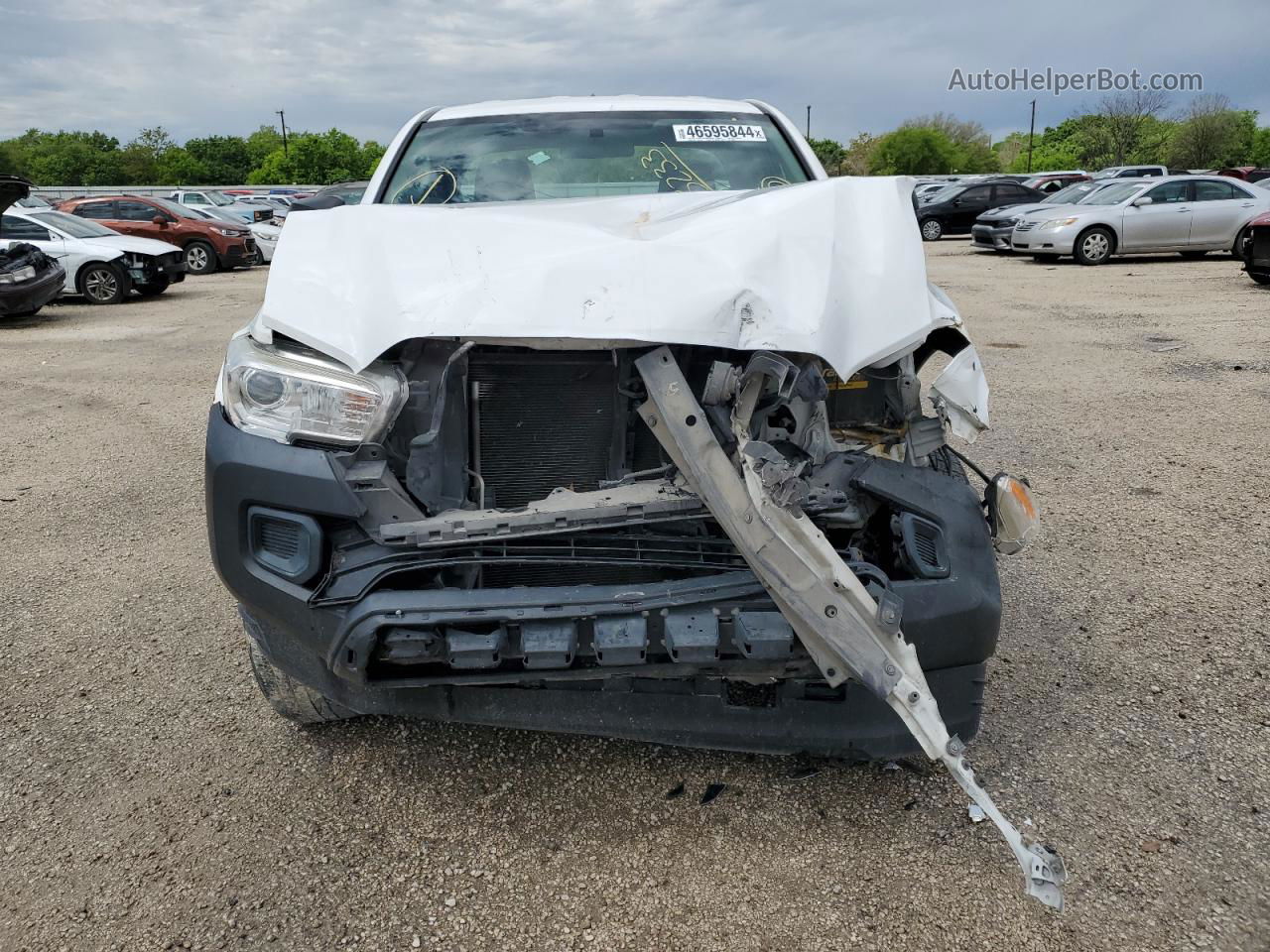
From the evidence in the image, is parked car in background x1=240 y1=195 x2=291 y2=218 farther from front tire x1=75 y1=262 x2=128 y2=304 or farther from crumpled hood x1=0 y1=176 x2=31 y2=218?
crumpled hood x1=0 y1=176 x2=31 y2=218

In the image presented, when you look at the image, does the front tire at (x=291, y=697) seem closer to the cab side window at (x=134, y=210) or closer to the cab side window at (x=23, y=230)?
the cab side window at (x=23, y=230)

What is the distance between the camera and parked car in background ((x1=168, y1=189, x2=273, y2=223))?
74.9ft

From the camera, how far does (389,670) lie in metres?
2.24

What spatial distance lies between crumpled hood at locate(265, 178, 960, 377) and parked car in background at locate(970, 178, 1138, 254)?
17.4 metres

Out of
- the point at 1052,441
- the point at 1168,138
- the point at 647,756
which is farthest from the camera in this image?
the point at 1168,138

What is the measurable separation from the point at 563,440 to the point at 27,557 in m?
3.10

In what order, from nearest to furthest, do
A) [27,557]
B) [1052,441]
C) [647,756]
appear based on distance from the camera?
[647,756] < [27,557] < [1052,441]

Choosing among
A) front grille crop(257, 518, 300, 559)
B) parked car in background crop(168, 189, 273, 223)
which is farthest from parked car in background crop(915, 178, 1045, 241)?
front grille crop(257, 518, 300, 559)

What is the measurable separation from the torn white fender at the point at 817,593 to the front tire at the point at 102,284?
14.2m

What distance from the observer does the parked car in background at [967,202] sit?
23.4 metres

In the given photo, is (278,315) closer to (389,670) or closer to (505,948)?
(389,670)

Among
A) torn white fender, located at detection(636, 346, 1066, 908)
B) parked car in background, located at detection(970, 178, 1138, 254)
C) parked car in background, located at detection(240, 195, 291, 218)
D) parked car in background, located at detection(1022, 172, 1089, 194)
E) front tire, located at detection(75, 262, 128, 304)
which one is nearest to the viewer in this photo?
torn white fender, located at detection(636, 346, 1066, 908)

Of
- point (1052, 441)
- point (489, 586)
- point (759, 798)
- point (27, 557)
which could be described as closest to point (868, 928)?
point (759, 798)

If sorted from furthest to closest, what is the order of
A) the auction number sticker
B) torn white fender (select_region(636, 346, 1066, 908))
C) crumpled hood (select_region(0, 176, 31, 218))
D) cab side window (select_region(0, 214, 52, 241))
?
cab side window (select_region(0, 214, 52, 241))
crumpled hood (select_region(0, 176, 31, 218))
the auction number sticker
torn white fender (select_region(636, 346, 1066, 908))
